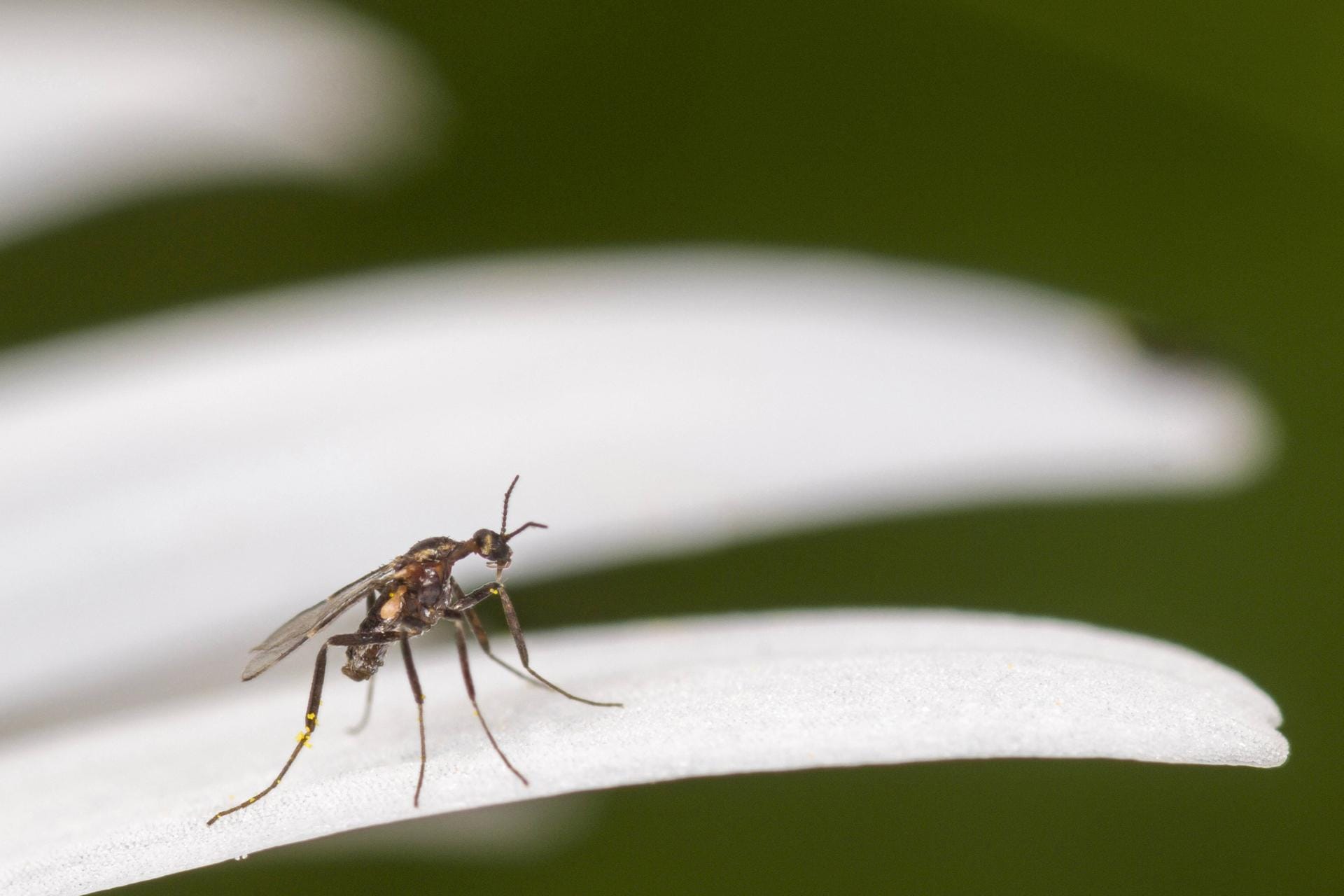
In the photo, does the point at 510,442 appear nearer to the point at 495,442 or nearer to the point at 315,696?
the point at 495,442

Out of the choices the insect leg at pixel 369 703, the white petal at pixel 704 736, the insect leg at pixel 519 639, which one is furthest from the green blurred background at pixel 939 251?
the white petal at pixel 704 736

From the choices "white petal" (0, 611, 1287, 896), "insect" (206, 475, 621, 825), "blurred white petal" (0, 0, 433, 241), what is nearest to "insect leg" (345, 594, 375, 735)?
"insect" (206, 475, 621, 825)

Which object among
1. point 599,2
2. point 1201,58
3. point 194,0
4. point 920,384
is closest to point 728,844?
point 920,384

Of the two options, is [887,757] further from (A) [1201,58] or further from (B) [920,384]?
(A) [1201,58]

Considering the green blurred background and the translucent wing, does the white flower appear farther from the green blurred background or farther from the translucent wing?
the green blurred background

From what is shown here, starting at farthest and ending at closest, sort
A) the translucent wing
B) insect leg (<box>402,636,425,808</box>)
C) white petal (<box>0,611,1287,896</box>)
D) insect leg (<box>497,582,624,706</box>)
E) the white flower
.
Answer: the white flower < the translucent wing < insect leg (<box>497,582,624,706</box>) < insect leg (<box>402,636,425,808</box>) < white petal (<box>0,611,1287,896</box>)
